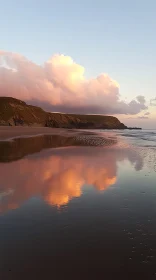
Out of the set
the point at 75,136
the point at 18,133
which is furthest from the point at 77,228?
the point at 18,133

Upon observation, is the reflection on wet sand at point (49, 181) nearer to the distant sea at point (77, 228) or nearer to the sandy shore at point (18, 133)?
the distant sea at point (77, 228)

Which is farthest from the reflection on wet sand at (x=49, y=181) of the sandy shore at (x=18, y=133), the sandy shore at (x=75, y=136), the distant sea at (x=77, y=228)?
the sandy shore at (x=18, y=133)

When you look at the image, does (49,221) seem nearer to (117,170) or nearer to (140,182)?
(140,182)

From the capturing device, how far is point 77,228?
6.53 metres

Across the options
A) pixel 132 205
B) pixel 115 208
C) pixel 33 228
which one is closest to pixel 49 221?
pixel 33 228

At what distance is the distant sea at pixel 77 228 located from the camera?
4.68m

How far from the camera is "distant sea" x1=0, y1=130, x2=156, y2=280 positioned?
4680mm

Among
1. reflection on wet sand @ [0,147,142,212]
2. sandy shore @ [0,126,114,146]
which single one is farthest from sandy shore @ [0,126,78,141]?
reflection on wet sand @ [0,147,142,212]

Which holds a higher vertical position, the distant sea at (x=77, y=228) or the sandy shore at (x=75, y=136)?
the sandy shore at (x=75, y=136)

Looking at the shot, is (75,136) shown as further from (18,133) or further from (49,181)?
(49,181)

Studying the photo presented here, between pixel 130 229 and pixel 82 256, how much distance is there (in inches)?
78.7

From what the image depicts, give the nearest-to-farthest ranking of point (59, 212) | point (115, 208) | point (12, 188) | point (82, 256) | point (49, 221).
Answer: point (82, 256)
point (49, 221)
point (59, 212)
point (115, 208)
point (12, 188)

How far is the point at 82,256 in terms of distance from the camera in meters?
5.11

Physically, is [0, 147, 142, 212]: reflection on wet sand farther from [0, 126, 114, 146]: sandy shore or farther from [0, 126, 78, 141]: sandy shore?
[0, 126, 78, 141]: sandy shore
